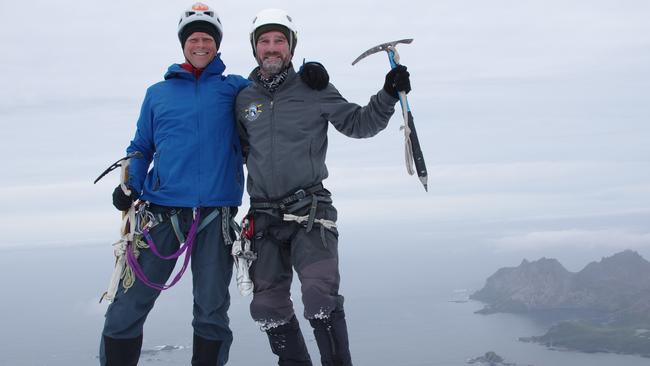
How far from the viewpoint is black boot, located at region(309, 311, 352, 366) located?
5559 mm

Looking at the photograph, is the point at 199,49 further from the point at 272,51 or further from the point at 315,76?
the point at 315,76

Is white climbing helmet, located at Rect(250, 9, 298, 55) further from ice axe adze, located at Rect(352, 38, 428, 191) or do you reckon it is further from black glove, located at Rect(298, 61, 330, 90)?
ice axe adze, located at Rect(352, 38, 428, 191)

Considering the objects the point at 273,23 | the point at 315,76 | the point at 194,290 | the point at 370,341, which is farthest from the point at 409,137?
the point at 370,341

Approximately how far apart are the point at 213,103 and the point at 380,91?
161 centimetres

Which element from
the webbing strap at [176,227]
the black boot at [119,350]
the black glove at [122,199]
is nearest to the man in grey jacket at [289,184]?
the webbing strap at [176,227]

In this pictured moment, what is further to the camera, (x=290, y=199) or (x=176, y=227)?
(x=176, y=227)

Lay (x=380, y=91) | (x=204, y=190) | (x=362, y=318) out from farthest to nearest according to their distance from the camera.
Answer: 1. (x=362, y=318)
2. (x=204, y=190)
3. (x=380, y=91)

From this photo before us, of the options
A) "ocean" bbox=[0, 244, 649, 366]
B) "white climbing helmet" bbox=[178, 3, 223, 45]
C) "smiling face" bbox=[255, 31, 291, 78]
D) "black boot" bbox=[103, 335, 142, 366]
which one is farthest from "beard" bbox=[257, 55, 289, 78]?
"ocean" bbox=[0, 244, 649, 366]

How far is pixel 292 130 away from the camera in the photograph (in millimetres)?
5707

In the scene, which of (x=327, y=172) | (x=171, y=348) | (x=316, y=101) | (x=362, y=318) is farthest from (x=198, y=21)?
(x=362, y=318)

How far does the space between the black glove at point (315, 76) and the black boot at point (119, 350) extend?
9.65 ft

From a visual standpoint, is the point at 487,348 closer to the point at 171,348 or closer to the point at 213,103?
the point at 171,348

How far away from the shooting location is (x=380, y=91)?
5.51m

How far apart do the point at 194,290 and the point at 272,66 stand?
2214mm
